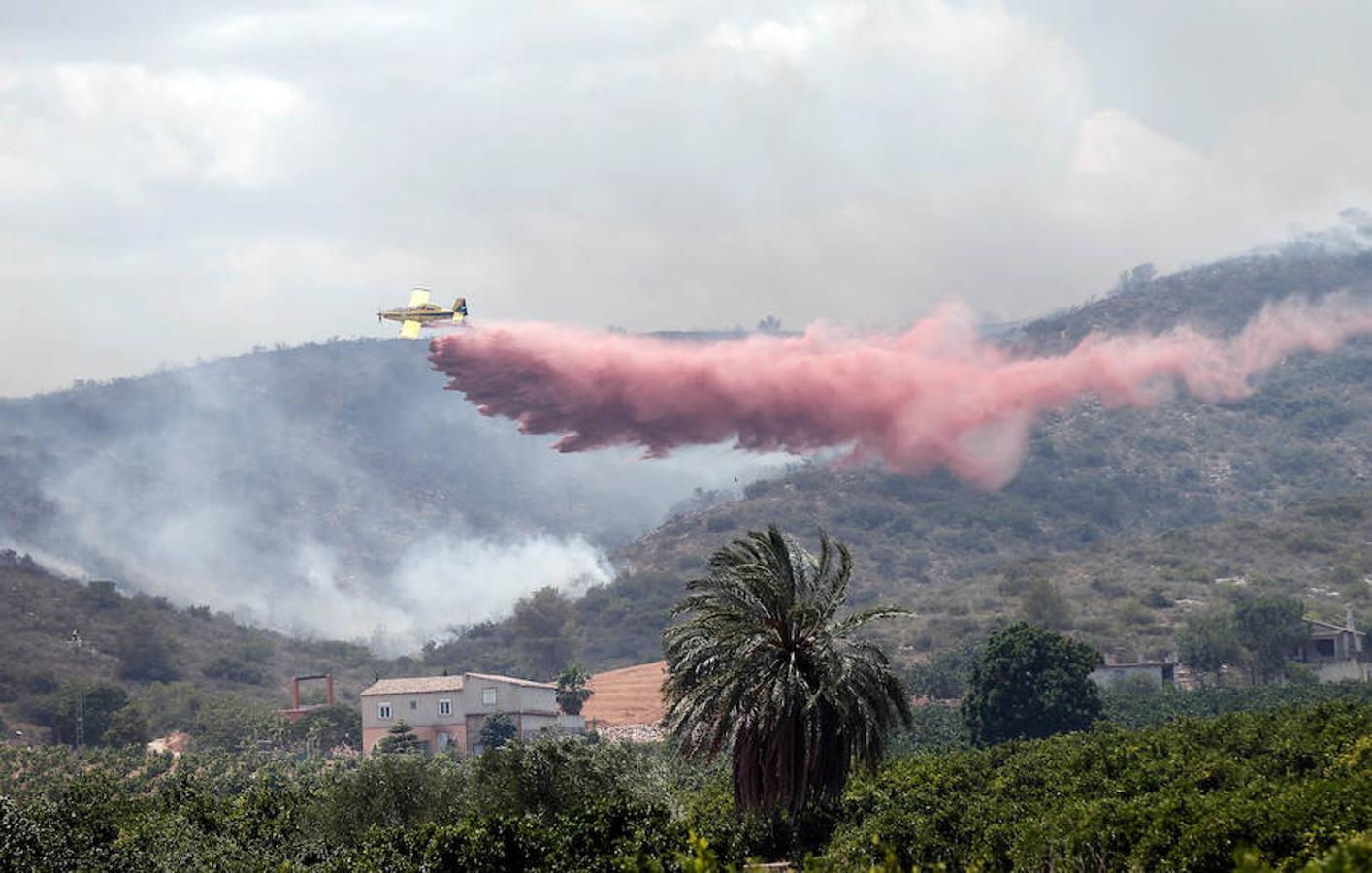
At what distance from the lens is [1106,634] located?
645 feet

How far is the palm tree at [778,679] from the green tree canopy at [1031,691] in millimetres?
63572

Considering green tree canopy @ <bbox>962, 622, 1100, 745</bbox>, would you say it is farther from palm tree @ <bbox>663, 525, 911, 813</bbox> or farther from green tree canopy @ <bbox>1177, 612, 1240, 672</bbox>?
palm tree @ <bbox>663, 525, 911, 813</bbox>

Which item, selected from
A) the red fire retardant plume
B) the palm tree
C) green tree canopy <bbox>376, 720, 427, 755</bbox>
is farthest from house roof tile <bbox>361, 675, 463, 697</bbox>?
the palm tree

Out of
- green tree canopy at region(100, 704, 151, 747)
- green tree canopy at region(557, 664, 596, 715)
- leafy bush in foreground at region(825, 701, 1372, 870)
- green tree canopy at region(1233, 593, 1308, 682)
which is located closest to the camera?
leafy bush in foreground at region(825, 701, 1372, 870)

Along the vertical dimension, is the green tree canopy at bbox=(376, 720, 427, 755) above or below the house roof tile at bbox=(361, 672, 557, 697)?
below

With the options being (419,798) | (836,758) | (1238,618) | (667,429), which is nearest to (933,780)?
(836,758)

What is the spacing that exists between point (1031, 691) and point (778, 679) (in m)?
68.6

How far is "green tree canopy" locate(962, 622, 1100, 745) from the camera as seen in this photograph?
118000mm

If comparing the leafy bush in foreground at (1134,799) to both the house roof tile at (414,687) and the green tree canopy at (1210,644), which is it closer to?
the house roof tile at (414,687)

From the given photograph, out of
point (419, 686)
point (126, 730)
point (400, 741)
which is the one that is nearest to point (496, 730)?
point (400, 741)

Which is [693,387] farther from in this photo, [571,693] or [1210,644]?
[1210,644]

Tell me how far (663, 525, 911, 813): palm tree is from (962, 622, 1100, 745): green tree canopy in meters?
63.6

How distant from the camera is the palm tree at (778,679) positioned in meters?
55.9

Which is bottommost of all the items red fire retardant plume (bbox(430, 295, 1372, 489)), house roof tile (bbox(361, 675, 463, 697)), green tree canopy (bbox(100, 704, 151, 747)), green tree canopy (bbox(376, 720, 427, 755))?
green tree canopy (bbox(376, 720, 427, 755))
